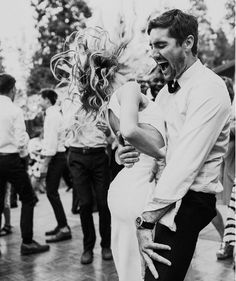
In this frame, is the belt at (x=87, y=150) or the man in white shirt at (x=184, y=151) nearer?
the man in white shirt at (x=184, y=151)

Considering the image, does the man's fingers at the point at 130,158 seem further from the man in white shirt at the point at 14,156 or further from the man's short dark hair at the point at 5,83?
the man's short dark hair at the point at 5,83

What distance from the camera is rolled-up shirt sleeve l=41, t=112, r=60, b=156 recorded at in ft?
18.2

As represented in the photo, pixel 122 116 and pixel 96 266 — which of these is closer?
pixel 122 116

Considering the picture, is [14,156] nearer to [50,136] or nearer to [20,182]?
[20,182]

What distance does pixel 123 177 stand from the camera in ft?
8.07

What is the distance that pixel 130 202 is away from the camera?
2.35m

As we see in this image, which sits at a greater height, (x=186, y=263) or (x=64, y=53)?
(x=64, y=53)

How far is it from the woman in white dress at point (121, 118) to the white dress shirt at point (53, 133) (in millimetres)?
2197

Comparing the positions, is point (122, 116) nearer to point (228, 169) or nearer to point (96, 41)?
point (96, 41)

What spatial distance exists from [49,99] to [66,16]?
31.6m

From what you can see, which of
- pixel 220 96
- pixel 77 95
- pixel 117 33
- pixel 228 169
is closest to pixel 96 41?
pixel 117 33

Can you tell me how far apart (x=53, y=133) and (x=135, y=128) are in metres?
3.72

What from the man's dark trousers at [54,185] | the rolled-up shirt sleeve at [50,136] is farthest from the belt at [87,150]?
the man's dark trousers at [54,185]

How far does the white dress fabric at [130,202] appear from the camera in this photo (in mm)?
2305
